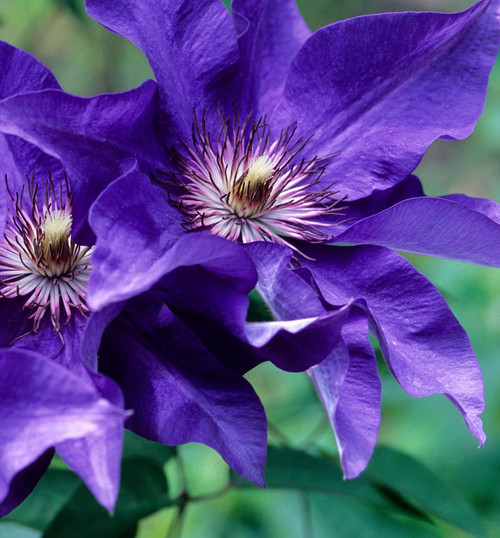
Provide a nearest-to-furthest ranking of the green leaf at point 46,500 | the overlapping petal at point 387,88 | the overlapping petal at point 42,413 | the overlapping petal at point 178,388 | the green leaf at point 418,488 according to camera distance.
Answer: the overlapping petal at point 42,413
the overlapping petal at point 178,388
the overlapping petal at point 387,88
the green leaf at point 46,500
the green leaf at point 418,488

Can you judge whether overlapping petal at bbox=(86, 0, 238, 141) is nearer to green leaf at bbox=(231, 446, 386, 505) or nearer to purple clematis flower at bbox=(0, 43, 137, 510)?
purple clematis flower at bbox=(0, 43, 137, 510)

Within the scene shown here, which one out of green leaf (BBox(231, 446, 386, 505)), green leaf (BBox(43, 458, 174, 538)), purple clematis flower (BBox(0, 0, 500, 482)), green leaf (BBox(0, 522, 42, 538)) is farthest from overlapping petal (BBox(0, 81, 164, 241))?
green leaf (BBox(0, 522, 42, 538))

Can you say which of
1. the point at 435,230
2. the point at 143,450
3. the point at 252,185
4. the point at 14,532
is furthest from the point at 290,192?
the point at 14,532

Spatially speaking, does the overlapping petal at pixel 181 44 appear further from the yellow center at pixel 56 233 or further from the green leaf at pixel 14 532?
the green leaf at pixel 14 532

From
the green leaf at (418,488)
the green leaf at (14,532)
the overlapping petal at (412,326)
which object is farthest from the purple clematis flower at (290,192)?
the green leaf at (14,532)

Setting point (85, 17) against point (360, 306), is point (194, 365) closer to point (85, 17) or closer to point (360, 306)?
point (360, 306)

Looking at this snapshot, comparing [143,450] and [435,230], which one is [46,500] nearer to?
[143,450]

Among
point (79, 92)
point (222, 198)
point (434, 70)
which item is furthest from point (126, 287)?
point (79, 92)
